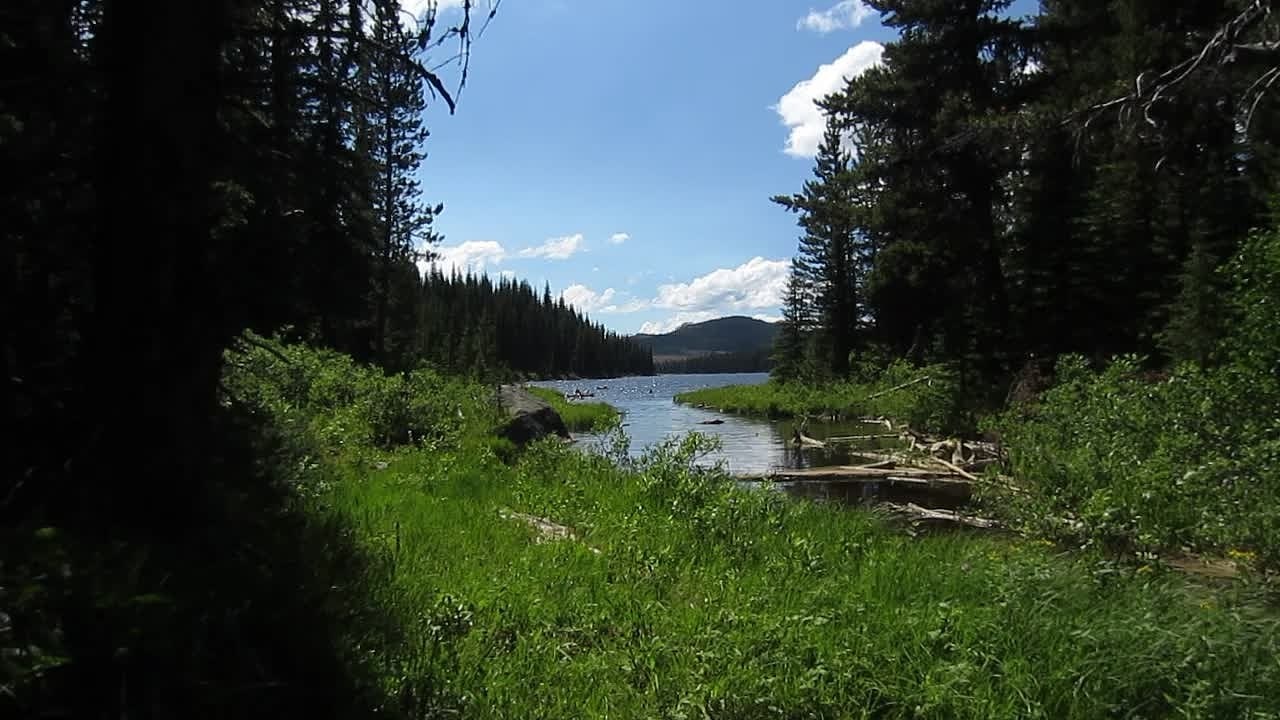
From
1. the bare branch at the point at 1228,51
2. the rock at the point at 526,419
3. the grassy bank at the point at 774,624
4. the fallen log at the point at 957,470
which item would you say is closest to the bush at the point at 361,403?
the rock at the point at 526,419

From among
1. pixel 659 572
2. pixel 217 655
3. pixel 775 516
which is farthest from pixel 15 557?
pixel 775 516

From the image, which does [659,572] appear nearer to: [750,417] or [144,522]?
[144,522]

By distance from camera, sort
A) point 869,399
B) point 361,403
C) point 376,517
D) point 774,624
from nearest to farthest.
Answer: point 774,624
point 376,517
point 361,403
point 869,399

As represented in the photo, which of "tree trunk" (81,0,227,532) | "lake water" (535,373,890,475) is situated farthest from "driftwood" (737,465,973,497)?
"tree trunk" (81,0,227,532)

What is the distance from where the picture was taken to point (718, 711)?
11.9ft

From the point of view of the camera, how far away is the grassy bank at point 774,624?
366 cm

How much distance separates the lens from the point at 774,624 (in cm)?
423

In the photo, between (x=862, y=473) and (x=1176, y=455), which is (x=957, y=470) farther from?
(x=1176, y=455)

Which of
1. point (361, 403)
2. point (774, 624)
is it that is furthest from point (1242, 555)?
point (361, 403)

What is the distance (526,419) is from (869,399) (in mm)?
16561

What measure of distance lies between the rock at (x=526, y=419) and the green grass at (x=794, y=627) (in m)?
7.61

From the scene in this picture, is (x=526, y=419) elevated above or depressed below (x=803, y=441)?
above

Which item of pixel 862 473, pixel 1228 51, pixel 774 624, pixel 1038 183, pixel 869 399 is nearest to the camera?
pixel 774 624

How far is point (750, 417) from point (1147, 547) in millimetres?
27117
